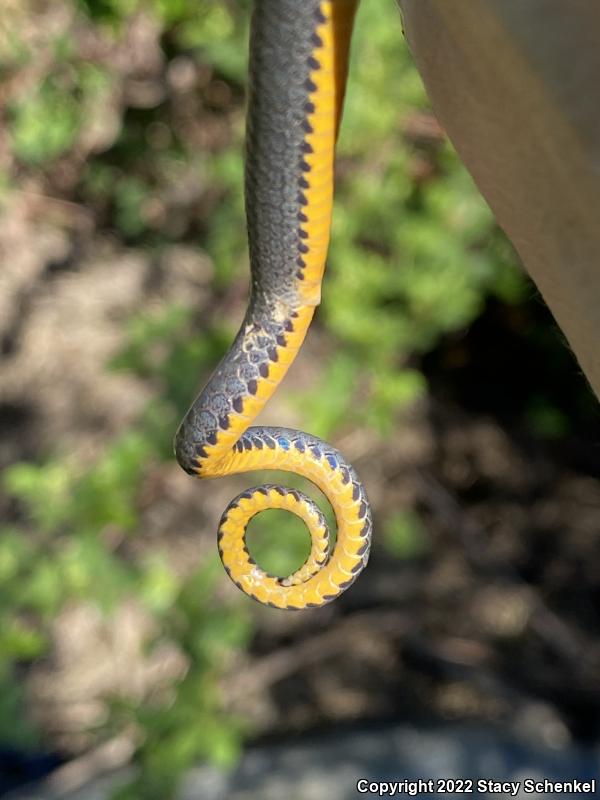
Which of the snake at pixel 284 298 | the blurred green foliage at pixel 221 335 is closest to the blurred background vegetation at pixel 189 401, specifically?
the blurred green foliage at pixel 221 335

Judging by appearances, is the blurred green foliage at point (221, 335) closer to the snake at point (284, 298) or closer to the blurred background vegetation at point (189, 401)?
the blurred background vegetation at point (189, 401)

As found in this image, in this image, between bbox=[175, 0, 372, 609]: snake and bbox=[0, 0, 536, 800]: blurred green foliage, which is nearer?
bbox=[175, 0, 372, 609]: snake

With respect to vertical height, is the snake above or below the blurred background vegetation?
below

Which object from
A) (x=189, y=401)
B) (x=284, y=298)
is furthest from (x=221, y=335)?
(x=284, y=298)

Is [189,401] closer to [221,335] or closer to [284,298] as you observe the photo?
[221,335]

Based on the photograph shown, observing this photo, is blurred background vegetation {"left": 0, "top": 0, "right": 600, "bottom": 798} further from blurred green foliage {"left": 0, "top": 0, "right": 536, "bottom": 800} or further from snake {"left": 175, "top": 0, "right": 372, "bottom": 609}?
snake {"left": 175, "top": 0, "right": 372, "bottom": 609}

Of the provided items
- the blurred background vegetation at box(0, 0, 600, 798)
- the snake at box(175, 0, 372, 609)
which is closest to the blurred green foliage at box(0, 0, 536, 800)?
the blurred background vegetation at box(0, 0, 600, 798)
